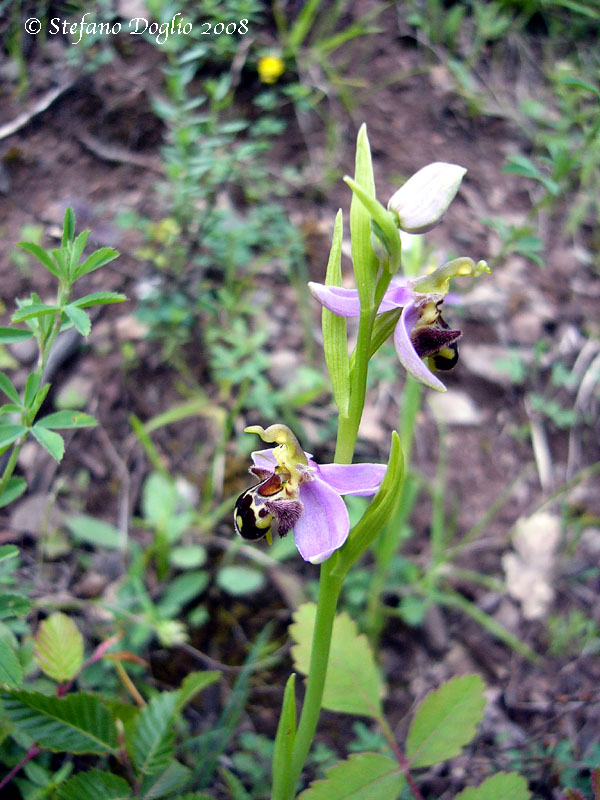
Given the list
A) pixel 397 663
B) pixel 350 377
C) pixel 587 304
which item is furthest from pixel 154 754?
pixel 587 304

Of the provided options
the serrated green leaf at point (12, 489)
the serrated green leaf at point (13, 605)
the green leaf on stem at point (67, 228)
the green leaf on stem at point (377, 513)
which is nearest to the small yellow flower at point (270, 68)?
the green leaf on stem at point (67, 228)

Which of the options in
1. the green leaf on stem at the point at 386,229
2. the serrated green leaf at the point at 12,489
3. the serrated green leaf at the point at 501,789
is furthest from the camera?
the serrated green leaf at the point at 12,489

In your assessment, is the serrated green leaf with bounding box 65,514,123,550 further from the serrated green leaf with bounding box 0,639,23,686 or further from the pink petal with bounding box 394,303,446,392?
the pink petal with bounding box 394,303,446,392

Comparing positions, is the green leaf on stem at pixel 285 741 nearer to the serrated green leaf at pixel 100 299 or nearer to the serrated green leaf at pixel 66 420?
the serrated green leaf at pixel 66 420

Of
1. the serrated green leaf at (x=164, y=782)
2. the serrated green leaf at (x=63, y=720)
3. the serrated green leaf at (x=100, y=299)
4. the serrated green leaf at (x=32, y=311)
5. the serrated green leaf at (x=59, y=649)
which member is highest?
the serrated green leaf at (x=32, y=311)

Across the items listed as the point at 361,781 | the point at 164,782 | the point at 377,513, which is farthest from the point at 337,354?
the point at 164,782

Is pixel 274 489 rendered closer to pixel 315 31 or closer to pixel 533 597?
pixel 533 597

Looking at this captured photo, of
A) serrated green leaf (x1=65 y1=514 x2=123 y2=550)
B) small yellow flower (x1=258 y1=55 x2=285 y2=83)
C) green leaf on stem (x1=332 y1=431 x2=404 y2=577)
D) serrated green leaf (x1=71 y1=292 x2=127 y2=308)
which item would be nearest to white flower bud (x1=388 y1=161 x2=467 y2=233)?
green leaf on stem (x1=332 y1=431 x2=404 y2=577)
